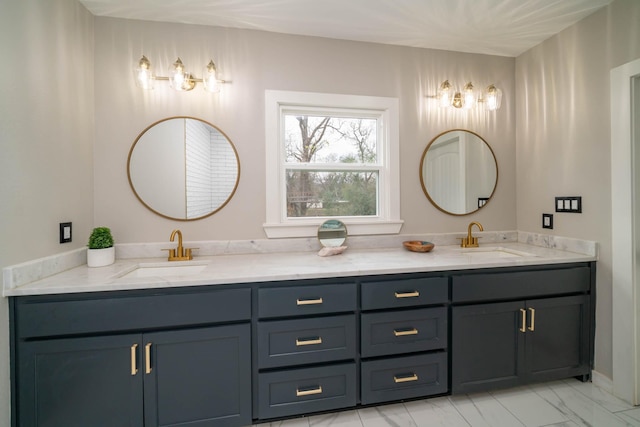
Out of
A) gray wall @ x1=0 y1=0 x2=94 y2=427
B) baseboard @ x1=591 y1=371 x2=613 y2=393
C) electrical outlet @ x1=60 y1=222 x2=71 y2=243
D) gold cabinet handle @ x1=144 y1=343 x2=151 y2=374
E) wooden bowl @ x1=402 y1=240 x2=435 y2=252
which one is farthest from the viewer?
wooden bowl @ x1=402 y1=240 x2=435 y2=252

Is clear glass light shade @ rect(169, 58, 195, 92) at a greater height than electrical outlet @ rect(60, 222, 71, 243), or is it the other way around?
clear glass light shade @ rect(169, 58, 195, 92)

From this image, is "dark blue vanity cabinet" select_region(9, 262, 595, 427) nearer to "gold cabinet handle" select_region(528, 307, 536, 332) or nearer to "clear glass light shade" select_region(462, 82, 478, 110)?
"gold cabinet handle" select_region(528, 307, 536, 332)

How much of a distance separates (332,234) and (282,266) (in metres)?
0.56

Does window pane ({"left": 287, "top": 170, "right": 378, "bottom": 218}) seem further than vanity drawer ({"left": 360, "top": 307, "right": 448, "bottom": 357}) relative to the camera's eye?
Yes

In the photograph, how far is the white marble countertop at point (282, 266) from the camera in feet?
4.69

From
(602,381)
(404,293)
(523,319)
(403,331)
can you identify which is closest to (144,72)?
(404,293)

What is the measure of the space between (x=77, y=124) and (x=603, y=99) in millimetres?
3528

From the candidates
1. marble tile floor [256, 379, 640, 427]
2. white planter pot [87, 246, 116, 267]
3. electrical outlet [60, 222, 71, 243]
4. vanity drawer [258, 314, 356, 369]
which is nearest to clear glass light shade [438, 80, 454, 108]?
vanity drawer [258, 314, 356, 369]

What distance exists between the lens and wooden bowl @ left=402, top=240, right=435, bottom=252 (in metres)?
2.16

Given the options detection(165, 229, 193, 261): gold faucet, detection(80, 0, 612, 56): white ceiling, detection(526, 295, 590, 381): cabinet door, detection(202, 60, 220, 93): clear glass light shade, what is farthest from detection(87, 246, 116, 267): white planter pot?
detection(526, 295, 590, 381): cabinet door

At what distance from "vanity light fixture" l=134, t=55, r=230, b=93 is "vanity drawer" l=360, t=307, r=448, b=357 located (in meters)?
1.91

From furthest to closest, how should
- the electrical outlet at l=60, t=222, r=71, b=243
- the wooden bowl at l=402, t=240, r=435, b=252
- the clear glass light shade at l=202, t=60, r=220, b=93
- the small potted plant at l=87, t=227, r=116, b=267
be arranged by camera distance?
the wooden bowl at l=402, t=240, r=435, b=252 → the clear glass light shade at l=202, t=60, r=220, b=93 → the small potted plant at l=87, t=227, r=116, b=267 → the electrical outlet at l=60, t=222, r=71, b=243

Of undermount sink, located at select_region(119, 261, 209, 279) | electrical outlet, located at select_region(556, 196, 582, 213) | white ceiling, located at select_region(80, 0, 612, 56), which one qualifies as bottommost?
undermount sink, located at select_region(119, 261, 209, 279)

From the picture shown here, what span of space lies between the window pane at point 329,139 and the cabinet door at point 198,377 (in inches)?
55.2
